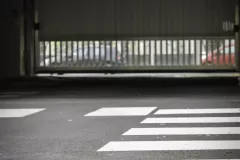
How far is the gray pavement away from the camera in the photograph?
21.2 ft

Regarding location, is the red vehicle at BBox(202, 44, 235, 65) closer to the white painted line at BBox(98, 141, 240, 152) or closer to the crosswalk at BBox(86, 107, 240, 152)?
the crosswalk at BBox(86, 107, 240, 152)

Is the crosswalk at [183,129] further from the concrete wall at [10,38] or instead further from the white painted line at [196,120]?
the concrete wall at [10,38]

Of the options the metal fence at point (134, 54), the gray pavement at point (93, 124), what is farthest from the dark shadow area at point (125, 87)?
the metal fence at point (134, 54)

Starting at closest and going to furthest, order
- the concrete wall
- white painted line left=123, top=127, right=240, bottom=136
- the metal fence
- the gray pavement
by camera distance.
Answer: the gray pavement
white painted line left=123, top=127, right=240, bottom=136
the concrete wall
the metal fence

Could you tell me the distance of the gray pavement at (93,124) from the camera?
6.48 metres

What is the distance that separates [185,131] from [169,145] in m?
1.04

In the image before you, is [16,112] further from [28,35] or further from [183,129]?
[28,35]

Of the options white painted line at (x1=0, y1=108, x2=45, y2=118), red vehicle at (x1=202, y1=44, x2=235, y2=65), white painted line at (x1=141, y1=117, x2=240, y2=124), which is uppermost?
red vehicle at (x1=202, y1=44, x2=235, y2=65)

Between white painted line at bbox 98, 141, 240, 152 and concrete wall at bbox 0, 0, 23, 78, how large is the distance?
1211cm

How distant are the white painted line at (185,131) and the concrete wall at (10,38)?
11227 mm

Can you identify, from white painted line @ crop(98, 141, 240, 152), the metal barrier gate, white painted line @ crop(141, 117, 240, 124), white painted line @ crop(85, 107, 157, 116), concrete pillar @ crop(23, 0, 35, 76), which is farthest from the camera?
concrete pillar @ crop(23, 0, 35, 76)

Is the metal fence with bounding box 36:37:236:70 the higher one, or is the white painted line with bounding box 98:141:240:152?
the metal fence with bounding box 36:37:236:70

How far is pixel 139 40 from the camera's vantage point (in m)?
19.2

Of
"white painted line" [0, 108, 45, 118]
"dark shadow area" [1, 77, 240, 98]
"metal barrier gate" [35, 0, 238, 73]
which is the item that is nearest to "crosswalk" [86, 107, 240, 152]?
"white painted line" [0, 108, 45, 118]
